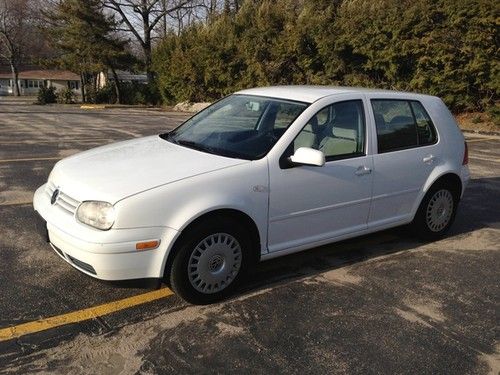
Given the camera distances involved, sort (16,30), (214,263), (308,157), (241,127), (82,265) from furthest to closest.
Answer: (16,30)
(241,127)
(308,157)
(214,263)
(82,265)

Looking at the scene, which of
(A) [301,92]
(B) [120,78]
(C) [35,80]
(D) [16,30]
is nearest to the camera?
(A) [301,92]

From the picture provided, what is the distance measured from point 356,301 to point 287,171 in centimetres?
113

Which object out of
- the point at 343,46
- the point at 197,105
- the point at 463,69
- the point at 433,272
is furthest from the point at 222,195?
the point at 197,105

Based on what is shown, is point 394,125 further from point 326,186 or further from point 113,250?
point 113,250

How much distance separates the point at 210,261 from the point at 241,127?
1.27 metres

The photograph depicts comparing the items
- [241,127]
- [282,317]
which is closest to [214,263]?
[282,317]

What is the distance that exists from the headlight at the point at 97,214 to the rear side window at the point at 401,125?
98.2 inches

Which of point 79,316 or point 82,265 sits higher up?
point 82,265

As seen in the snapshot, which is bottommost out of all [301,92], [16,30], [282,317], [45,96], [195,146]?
[282,317]

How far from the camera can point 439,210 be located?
529cm

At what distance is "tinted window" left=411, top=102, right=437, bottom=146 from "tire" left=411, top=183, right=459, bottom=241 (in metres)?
0.48

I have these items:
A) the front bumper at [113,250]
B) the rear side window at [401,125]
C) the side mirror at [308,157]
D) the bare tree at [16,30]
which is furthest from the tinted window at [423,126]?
the bare tree at [16,30]

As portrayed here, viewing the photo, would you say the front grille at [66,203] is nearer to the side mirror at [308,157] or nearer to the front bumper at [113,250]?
the front bumper at [113,250]

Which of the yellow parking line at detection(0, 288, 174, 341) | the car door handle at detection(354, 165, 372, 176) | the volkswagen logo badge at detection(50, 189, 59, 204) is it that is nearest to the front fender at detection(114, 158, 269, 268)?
the yellow parking line at detection(0, 288, 174, 341)
